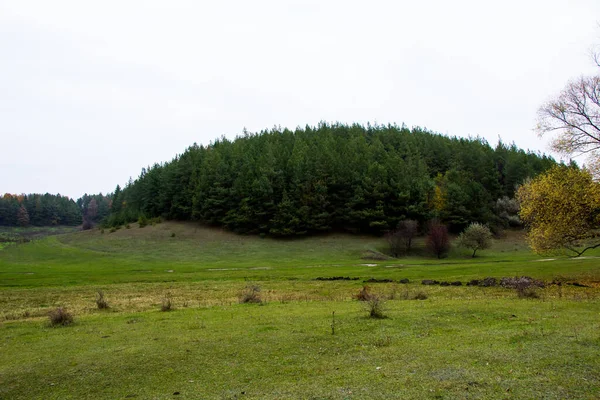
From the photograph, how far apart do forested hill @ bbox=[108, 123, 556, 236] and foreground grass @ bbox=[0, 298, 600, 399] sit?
79.7 metres

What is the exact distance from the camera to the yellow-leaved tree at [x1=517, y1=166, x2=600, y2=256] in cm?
3034

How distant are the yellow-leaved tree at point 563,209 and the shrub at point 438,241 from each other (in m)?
49.5

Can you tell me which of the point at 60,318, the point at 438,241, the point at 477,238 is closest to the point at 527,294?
the point at 60,318

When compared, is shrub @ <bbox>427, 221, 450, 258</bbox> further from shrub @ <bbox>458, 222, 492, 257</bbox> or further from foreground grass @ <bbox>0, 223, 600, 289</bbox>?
shrub @ <bbox>458, 222, 492, 257</bbox>

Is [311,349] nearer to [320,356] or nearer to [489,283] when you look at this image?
[320,356]

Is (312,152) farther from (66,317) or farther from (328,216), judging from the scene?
(66,317)

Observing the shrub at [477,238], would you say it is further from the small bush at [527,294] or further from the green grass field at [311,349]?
the small bush at [527,294]

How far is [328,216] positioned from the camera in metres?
101

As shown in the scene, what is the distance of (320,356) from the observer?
474 inches

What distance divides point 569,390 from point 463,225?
10366cm

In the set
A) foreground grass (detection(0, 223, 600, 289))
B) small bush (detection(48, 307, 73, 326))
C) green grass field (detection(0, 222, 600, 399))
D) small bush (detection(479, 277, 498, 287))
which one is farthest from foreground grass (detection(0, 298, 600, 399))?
foreground grass (detection(0, 223, 600, 289))

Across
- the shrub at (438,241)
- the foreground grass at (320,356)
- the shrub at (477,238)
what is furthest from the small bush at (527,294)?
the shrub at (477,238)

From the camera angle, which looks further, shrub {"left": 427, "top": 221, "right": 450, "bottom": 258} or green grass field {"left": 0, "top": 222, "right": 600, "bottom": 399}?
shrub {"left": 427, "top": 221, "right": 450, "bottom": 258}

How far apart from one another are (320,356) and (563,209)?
2733cm
